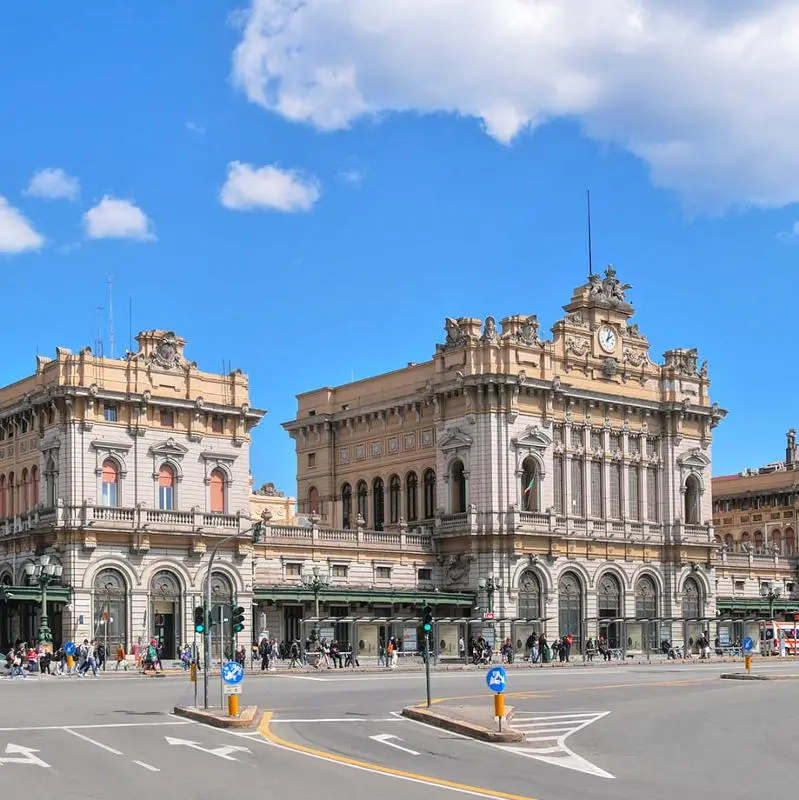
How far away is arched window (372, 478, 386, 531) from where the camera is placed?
104 m

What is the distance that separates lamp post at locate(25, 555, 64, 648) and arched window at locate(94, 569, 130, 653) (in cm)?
234

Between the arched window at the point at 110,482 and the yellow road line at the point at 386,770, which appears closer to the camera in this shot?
the yellow road line at the point at 386,770

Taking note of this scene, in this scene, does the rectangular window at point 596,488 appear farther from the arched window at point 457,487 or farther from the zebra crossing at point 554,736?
the zebra crossing at point 554,736

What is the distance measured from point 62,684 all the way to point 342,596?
2681 centimetres

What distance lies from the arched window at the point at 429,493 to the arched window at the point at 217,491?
18.5 m

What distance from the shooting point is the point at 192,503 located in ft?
271

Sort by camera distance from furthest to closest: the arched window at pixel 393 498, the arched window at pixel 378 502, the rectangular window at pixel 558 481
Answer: the arched window at pixel 378 502 < the arched window at pixel 393 498 < the rectangular window at pixel 558 481

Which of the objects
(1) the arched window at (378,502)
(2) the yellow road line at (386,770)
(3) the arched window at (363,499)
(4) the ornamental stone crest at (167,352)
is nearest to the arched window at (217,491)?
(4) the ornamental stone crest at (167,352)

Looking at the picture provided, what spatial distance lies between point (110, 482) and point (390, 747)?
1889 inches

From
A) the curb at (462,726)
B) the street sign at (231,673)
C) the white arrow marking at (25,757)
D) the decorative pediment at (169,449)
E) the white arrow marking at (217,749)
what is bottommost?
the curb at (462,726)

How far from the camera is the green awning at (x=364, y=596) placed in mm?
83188

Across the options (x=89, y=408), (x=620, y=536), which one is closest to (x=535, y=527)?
(x=620, y=536)

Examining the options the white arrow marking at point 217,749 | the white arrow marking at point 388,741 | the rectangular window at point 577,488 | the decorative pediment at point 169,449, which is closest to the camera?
the white arrow marking at point 217,749

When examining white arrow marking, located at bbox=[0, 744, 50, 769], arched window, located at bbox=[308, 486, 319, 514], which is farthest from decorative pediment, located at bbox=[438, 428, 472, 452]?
white arrow marking, located at bbox=[0, 744, 50, 769]
